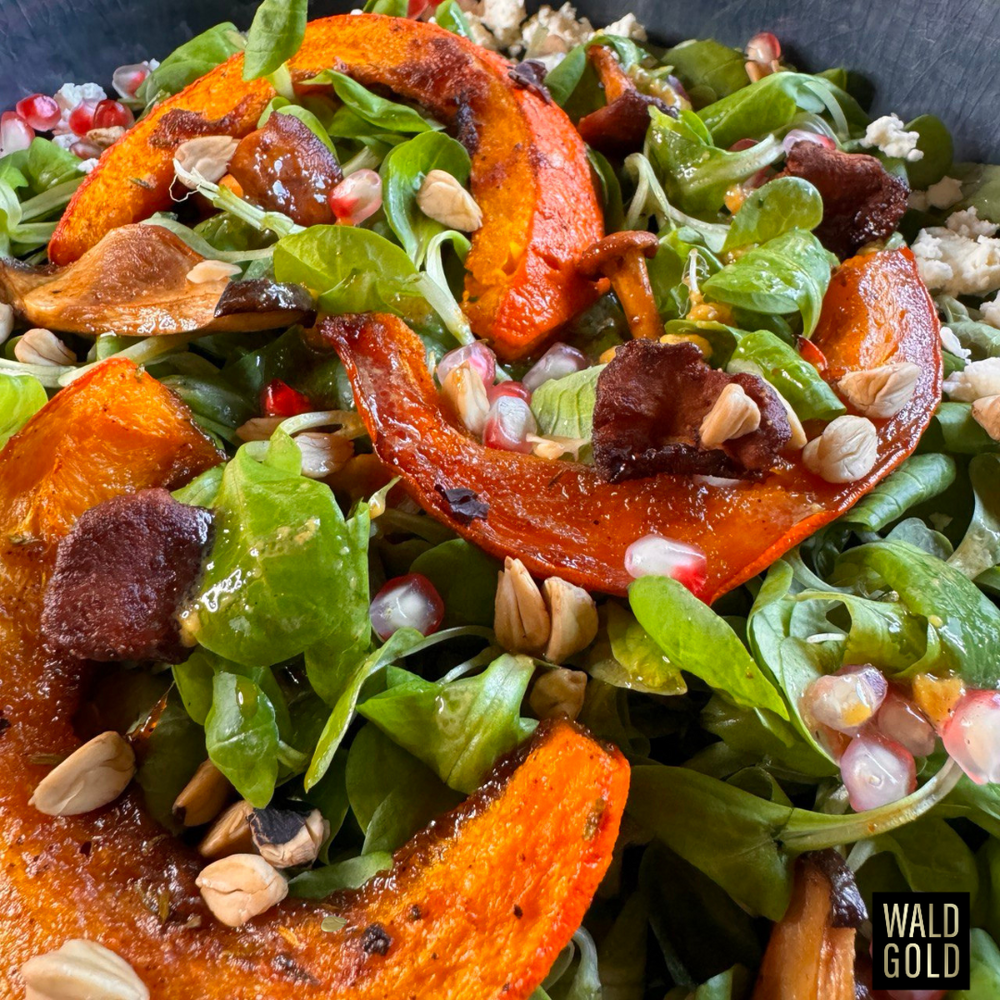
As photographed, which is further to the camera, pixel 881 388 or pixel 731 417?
pixel 881 388

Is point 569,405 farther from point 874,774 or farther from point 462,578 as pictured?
point 874,774

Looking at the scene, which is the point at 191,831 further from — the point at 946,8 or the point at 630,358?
the point at 946,8

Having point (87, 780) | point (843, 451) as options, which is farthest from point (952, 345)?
point (87, 780)

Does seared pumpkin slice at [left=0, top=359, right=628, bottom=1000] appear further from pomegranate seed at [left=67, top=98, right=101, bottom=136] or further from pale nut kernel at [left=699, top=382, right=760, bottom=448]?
pomegranate seed at [left=67, top=98, right=101, bottom=136]

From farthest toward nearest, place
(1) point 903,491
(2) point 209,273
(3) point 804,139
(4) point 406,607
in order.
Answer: (3) point 804,139 → (2) point 209,273 → (1) point 903,491 → (4) point 406,607

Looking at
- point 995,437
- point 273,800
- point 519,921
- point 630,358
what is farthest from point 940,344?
point 273,800

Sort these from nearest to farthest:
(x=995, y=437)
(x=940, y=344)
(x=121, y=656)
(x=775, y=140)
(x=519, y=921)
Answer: (x=519, y=921) < (x=121, y=656) < (x=995, y=437) < (x=940, y=344) < (x=775, y=140)
